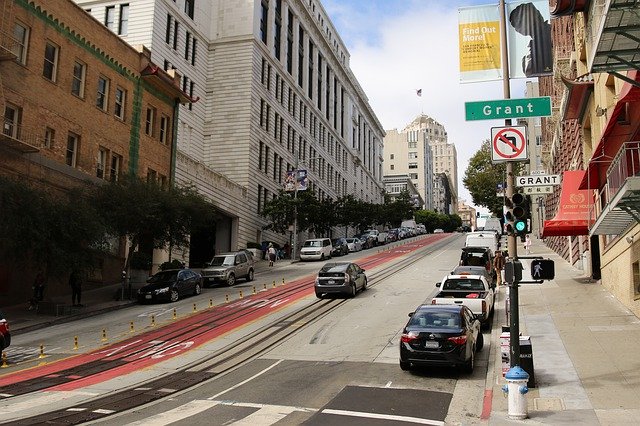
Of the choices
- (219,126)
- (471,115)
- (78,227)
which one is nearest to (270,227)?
(219,126)

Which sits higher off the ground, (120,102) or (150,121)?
(120,102)

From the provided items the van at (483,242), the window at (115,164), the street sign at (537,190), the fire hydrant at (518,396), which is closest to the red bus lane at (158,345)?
the fire hydrant at (518,396)

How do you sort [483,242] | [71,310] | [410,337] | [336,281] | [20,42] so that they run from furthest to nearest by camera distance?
[483,242]
[20,42]
[336,281]
[71,310]
[410,337]

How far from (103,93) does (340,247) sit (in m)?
27.2

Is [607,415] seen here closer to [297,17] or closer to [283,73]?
[283,73]

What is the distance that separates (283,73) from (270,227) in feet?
70.4

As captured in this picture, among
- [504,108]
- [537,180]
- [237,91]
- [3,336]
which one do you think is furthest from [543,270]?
[237,91]

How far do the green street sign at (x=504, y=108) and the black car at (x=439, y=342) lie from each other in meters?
4.83

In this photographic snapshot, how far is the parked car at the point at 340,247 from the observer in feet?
174

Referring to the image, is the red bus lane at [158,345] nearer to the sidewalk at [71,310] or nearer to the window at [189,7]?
the sidewalk at [71,310]

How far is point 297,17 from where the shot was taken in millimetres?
74625

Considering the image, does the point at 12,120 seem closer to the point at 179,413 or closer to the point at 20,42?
the point at 20,42

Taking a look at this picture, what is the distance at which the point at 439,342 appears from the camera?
42.6ft

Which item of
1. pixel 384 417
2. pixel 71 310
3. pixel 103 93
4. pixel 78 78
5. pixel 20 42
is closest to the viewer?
pixel 384 417
